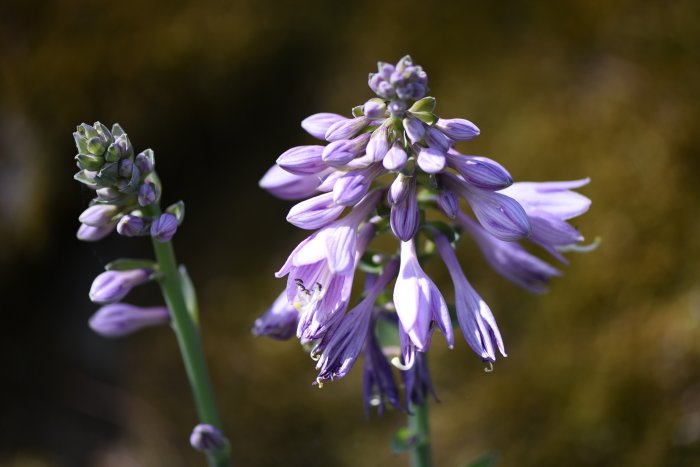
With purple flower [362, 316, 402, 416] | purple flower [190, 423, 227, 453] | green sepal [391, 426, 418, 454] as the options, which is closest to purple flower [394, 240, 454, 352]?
purple flower [362, 316, 402, 416]

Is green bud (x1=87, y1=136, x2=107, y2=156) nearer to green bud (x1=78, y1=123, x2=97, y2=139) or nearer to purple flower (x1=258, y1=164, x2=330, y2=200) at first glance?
green bud (x1=78, y1=123, x2=97, y2=139)

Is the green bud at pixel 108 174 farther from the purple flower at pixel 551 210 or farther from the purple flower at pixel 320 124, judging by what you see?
the purple flower at pixel 551 210

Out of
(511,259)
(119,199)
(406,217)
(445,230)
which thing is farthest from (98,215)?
(511,259)

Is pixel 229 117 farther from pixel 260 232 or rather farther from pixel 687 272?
pixel 687 272

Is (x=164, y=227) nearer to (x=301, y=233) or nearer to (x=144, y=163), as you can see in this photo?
(x=144, y=163)

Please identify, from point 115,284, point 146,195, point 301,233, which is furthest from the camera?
point 301,233

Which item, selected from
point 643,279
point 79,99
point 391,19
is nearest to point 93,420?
point 79,99
